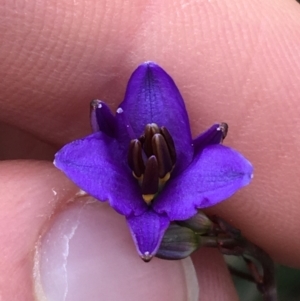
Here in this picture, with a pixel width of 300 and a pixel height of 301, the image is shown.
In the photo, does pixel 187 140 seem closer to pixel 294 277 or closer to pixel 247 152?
pixel 247 152

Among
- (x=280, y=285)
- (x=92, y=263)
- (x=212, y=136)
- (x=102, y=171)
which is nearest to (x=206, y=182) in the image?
(x=212, y=136)

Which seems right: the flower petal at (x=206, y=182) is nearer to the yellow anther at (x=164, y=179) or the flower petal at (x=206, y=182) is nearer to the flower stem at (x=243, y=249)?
the yellow anther at (x=164, y=179)

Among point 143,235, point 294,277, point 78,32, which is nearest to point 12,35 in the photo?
point 78,32

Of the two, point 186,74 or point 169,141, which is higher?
point 186,74

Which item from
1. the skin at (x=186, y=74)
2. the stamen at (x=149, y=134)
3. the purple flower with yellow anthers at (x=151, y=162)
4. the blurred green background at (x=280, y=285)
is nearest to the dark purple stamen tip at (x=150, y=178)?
the purple flower with yellow anthers at (x=151, y=162)

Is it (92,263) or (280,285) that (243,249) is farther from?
(280,285)
